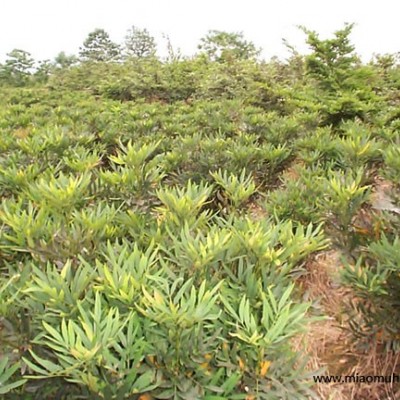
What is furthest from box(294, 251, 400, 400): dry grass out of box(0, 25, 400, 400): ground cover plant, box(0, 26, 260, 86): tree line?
box(0, 26, 260, 86): tree line

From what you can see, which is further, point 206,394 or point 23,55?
point 23,55

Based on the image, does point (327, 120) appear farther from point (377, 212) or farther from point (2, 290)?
point (2, 290)

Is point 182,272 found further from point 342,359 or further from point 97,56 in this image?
point 97,56

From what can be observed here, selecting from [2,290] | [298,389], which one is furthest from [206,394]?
[2,290]

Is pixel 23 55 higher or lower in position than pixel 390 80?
higher

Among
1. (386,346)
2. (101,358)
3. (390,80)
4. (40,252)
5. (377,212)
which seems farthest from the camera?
(390,80)

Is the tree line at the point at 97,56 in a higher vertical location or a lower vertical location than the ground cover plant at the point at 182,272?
higher

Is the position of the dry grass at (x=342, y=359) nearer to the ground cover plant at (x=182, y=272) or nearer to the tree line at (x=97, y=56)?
the ground cover plant at (x=182, y=272)

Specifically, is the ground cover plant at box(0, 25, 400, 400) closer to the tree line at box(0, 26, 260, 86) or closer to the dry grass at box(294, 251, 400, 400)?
the dry grass at box(294, 251, 400, 400)

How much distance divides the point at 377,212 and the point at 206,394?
1212 mm

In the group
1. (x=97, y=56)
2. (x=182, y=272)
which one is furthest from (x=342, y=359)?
(x=97, y=56)

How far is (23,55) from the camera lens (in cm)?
1691

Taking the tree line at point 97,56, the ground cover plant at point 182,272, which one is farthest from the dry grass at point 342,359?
the tree line at point 97,56

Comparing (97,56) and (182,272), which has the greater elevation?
(97,56)
